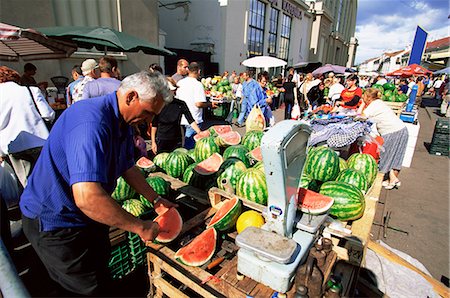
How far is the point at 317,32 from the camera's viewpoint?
30.9 meters

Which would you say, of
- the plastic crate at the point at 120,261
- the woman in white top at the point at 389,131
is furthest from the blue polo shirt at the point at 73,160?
the woman in white top at the point at 389,131

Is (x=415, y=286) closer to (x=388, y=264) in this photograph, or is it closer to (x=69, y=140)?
(x=388, y=264)

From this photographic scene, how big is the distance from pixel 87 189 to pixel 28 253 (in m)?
1.55

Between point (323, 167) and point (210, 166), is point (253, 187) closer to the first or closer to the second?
point (210, 166)

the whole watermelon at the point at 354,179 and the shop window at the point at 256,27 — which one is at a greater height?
the shop window at the point at 256,27

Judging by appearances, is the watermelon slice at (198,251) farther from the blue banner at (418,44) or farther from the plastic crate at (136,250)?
the blue banner at (418,44)

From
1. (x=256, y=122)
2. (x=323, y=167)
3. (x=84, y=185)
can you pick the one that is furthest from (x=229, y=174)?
(x=256, y=122)

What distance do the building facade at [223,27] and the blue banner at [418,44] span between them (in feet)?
38.5

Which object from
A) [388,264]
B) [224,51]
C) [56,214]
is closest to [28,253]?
[56,214]

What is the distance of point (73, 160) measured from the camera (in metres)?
1.38

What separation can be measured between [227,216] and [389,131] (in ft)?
15.7

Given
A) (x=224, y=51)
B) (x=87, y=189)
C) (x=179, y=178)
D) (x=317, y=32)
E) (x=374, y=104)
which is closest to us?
(x=87, y=189)

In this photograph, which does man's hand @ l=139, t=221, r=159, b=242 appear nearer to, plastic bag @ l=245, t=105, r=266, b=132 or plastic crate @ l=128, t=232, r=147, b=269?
plastic crate @ l=128, t=232, r=147, b=269

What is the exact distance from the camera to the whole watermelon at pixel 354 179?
2.75m
